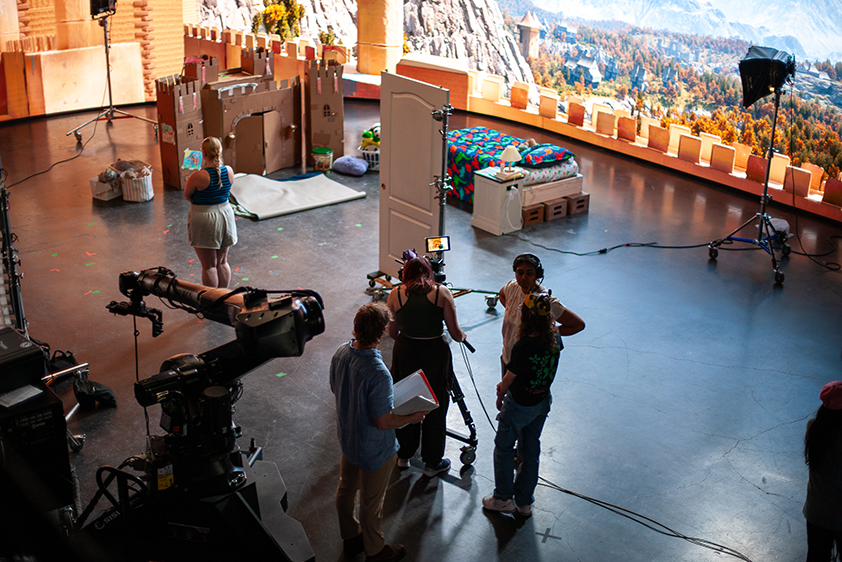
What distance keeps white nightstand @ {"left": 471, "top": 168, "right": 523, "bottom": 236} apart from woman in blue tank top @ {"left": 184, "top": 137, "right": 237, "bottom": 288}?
3684mm

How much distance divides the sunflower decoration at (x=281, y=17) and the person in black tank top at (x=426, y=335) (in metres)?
15.9

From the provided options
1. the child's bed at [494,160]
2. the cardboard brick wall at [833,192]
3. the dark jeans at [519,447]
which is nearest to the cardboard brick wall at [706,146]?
the cardboard brick wall at [833,192]

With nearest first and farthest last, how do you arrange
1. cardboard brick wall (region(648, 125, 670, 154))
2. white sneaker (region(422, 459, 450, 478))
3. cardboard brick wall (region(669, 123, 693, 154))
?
1. white sneaker (region(422, 459, 450, 478))
2. cardboard brick wall (region(648, 125, 670, 154))
3. cardboard brick wall (region(669, 123, 693, 154))

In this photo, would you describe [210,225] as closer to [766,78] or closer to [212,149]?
[212,149]

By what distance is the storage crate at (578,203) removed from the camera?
1041cm

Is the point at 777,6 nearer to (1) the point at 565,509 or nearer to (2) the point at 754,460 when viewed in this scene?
(2) the point at 754,460

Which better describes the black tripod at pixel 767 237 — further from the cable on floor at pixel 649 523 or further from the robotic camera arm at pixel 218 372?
the robotic camera arm at pixel 218 372

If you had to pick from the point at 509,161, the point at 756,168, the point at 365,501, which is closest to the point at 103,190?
the point at 509,161

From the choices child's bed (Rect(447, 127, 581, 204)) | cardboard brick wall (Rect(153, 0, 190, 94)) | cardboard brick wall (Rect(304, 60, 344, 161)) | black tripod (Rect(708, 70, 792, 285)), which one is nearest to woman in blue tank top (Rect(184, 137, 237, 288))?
child's bed (Rect(447, 127, 581, 204))

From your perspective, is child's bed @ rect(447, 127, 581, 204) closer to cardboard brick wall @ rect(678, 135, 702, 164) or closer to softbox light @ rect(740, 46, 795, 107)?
softbox light @ rect(740, 46, 795, 107)

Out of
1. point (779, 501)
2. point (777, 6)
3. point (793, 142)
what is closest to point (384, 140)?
point (779, 501)

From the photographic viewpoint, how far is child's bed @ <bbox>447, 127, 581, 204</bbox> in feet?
32.9

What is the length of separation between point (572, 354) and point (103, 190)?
23.2 feet

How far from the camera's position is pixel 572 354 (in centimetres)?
669
